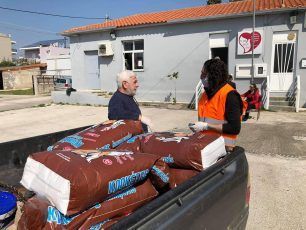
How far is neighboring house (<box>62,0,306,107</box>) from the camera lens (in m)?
13.2

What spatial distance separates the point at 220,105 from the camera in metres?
3.09

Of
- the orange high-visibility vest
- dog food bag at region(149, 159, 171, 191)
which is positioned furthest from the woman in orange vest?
dog food bag at region(149, 159, 171, 191)

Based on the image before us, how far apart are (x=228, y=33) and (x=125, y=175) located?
13433 mm

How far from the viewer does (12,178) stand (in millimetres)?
2580

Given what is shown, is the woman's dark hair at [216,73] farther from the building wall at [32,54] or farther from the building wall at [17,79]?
the building wall at [32,54]

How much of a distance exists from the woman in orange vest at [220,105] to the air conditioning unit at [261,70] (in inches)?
433

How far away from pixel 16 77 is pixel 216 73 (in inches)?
1382

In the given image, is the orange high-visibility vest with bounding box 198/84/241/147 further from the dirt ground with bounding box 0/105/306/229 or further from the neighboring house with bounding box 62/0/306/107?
the neighboring house with bounding box 62/0/306/107

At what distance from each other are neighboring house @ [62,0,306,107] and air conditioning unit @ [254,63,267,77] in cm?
3

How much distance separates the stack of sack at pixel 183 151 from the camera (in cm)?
224

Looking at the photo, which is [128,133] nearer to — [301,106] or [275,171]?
[275,171]

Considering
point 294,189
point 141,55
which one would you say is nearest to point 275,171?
point 294,189

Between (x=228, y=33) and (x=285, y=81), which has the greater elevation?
(x=228, y=33)

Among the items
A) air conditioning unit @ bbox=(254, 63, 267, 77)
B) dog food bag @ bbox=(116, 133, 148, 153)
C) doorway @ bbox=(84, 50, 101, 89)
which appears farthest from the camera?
doorway @ bbox=(84, 50, 101, 89)
